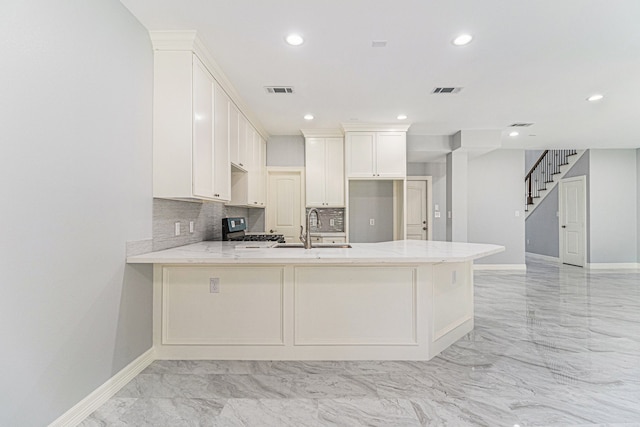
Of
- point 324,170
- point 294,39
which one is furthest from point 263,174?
point 294,39

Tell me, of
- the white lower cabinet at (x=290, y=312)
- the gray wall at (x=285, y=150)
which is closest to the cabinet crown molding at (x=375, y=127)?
the gray wall at (x=285, y=150)

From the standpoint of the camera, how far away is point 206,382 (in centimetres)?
231

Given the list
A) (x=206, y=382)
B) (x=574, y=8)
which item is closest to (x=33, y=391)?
(x=206, y=382)

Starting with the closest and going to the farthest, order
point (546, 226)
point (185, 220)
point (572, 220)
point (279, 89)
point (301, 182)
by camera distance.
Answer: point (185, 220) < point (279, 89) < point (301, 182) < point (572, 220) < point (546, 226)

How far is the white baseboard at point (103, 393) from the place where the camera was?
1.78 metres

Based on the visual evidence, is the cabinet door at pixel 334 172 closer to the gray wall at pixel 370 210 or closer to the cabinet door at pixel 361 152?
the cabinet door at pixel 361 152

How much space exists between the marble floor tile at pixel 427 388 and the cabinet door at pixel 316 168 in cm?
315

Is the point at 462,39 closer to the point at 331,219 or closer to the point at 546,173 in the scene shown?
the point at 331,219

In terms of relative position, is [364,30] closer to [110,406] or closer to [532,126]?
[110,406]

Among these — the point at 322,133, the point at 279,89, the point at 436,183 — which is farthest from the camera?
the point at 436,183

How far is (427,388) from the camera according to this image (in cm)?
221

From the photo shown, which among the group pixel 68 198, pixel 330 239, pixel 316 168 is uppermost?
pixel 316 168

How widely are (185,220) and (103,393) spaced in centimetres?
160

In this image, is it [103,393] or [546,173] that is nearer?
[103,393]
